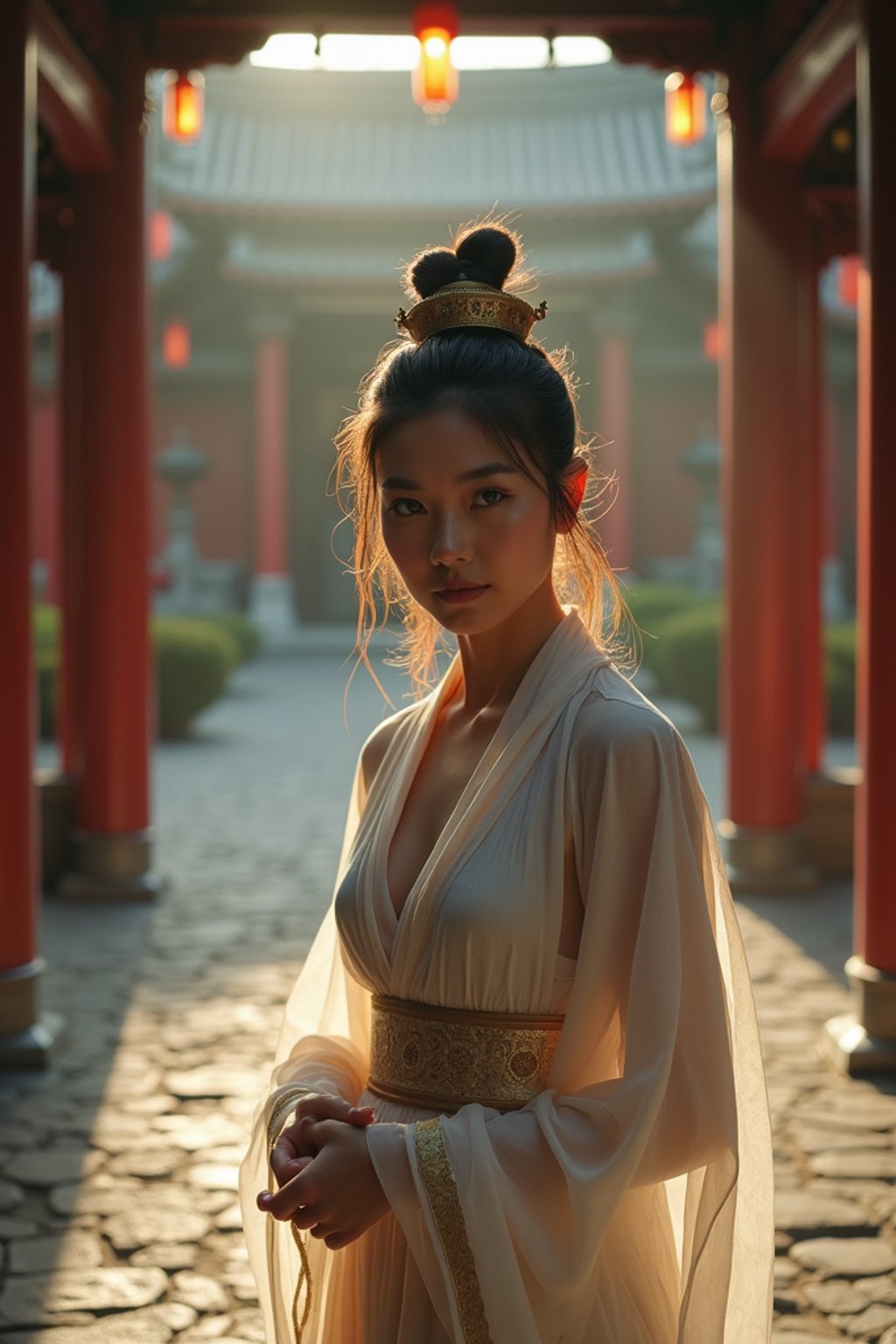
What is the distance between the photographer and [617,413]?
19.9 metres

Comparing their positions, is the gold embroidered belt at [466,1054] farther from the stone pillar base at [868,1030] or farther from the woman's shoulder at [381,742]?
the stone pillar base at [868,1030]

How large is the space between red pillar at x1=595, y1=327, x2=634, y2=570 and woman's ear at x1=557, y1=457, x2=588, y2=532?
709 inches

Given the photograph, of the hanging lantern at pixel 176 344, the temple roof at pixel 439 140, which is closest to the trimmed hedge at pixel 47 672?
the hanging lantern at pixel 176 344

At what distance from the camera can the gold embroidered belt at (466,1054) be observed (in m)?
1.51

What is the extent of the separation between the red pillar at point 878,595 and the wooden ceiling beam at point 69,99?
2.57 m

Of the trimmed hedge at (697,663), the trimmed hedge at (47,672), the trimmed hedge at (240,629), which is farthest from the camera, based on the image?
the trimmed hedge at (240,629)

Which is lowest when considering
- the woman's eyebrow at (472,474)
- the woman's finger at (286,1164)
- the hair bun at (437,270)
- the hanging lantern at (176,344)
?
the woman's finger at (286,1164)

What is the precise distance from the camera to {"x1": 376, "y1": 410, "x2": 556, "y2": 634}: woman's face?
1536mm

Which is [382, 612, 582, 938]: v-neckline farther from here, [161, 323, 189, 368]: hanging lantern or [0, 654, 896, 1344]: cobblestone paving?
[161, 323, 189, 368]: hanging lantern

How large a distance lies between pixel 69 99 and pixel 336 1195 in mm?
5178

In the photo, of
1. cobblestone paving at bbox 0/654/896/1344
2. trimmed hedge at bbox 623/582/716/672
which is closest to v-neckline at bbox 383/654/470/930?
cobblestone paving at bbox 0/654/896/1344

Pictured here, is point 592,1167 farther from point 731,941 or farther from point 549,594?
point 549,594

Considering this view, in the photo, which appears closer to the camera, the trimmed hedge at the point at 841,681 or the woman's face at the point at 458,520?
the woman's face at the point at 458,520

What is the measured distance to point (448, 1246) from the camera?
4.65 ft
